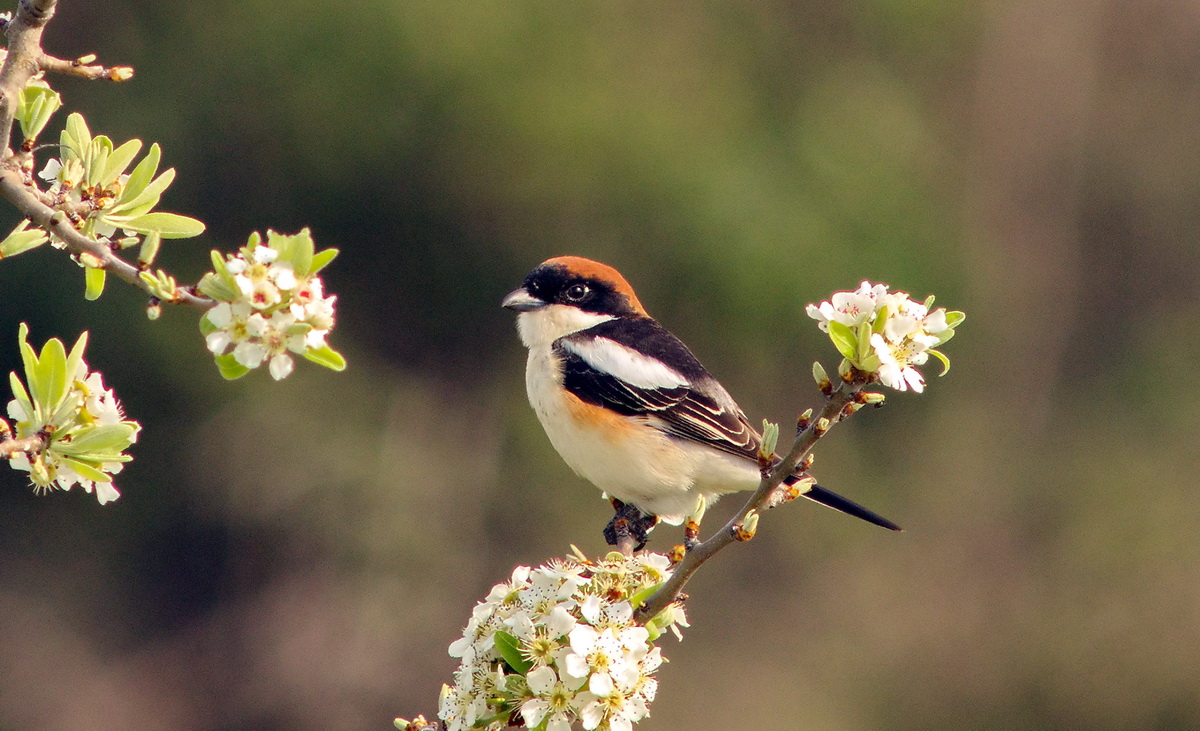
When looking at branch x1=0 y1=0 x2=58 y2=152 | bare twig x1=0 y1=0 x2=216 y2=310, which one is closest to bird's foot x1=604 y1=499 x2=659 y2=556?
bare twig x1=0 y1=0 x2=216 y2=310

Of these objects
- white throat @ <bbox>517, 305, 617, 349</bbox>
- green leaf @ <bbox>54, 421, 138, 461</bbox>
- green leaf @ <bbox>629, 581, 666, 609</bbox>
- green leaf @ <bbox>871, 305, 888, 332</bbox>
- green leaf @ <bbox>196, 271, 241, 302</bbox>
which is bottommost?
green leaf @ <bbox>54, 421, 138, 461</bbox>

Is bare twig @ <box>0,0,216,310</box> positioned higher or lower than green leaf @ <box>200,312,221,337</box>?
higher

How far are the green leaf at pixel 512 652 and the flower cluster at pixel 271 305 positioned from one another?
71cm

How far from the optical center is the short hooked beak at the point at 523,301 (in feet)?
16.9

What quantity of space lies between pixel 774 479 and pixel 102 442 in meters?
1.19

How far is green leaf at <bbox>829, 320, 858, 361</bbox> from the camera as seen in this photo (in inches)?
96.9

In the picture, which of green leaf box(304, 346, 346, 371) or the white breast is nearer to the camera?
green leaf box(304, 346, 346, 371)

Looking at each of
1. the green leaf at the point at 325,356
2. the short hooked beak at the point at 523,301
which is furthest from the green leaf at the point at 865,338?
the short hooked beak at the point at 523,301

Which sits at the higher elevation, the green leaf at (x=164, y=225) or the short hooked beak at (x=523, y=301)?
the short hooked beak at (x=523, y=301)

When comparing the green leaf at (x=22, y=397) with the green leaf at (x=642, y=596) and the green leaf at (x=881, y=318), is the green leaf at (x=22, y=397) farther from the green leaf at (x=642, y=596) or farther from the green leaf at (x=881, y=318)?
the green leaf at (x=881, y=318)

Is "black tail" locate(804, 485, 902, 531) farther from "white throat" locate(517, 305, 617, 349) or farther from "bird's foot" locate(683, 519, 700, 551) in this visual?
"bird's foot" locate(683, 519, 700, 551)

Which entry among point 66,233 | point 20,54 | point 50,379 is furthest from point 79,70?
point 50,379

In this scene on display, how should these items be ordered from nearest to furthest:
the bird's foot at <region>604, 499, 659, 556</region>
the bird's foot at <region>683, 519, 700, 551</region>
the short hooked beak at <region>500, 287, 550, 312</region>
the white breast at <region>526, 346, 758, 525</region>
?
the bird's foot at <region>683, 519, 700, 551</region>, the bird's foot at <region>604, 499, 659, 556</region>, the white breast at <region>526, 346, 758, 525</region>, the short hooked beak at <region>500, 287, 550, 312</region>

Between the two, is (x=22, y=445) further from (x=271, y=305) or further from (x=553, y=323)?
(x=553, y=323)
